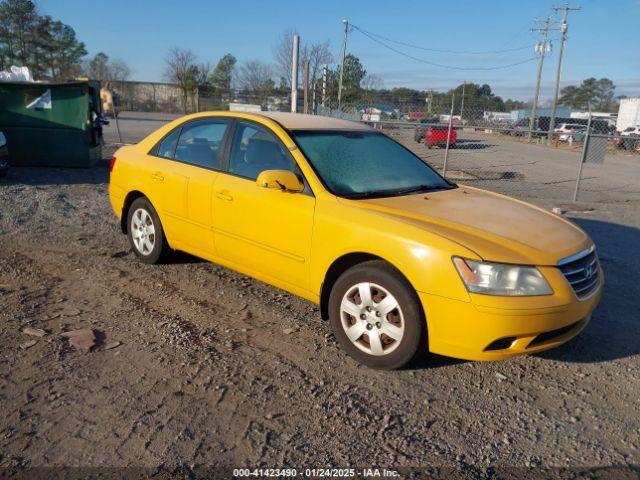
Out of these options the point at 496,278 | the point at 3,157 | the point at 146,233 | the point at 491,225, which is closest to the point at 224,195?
the point at 146,233

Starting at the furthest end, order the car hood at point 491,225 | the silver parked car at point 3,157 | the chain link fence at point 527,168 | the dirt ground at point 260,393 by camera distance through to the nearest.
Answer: the chain link fence at point 527,168 < the silver parked car at point 3,157 < the car hood at point 491,225 < the dirt ground at point 260,393

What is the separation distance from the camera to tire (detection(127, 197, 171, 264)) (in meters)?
5.32

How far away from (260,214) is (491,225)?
1697 mm

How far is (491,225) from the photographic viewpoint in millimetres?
3686

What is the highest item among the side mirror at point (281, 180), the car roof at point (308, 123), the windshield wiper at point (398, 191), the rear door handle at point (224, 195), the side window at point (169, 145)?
the car roof at point (308, 123)

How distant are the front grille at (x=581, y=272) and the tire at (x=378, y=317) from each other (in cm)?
97

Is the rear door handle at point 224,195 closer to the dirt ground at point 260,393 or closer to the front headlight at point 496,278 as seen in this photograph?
the dirt ground at point 260,393

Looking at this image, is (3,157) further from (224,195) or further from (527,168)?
(527,168)

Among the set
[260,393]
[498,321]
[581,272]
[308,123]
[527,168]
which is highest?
[308,123]

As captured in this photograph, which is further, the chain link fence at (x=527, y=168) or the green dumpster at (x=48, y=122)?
the chain link fence at (x=527, y=168)

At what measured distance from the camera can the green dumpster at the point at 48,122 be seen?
11.3 meters

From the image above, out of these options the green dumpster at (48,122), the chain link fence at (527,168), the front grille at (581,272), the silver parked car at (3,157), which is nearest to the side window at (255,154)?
the front grille at (581,272)

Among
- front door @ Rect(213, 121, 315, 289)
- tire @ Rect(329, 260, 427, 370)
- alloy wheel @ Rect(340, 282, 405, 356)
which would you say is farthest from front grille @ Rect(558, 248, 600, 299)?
front door @ Rect(213, 121, 315, 289)

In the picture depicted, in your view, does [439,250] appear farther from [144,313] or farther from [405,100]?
[405,100]
